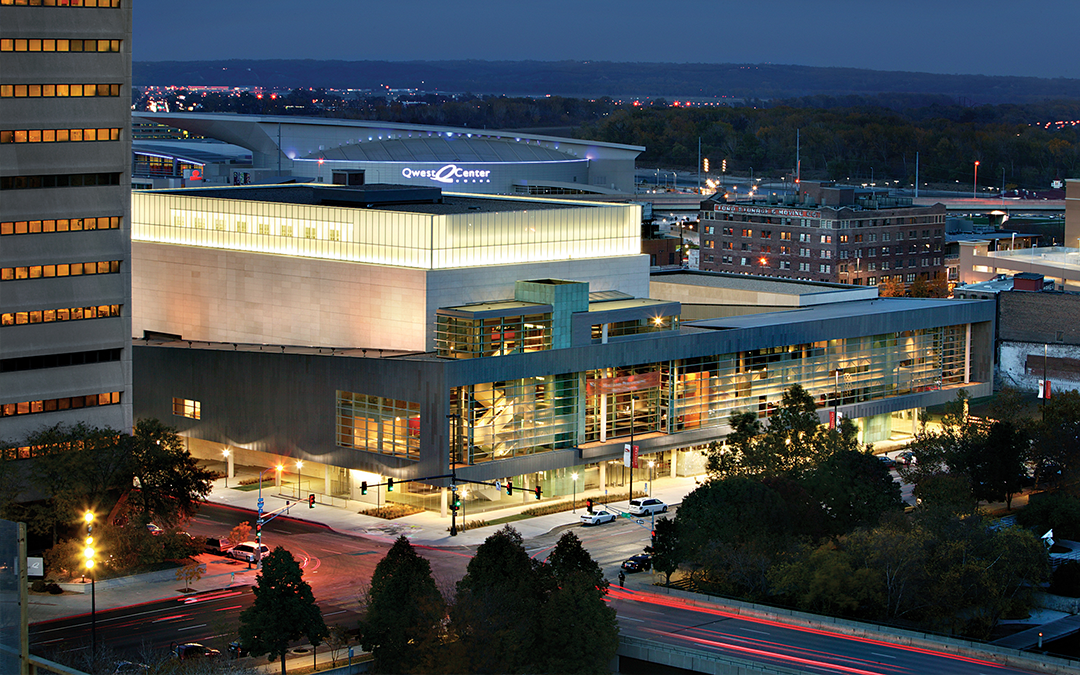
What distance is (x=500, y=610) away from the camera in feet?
207

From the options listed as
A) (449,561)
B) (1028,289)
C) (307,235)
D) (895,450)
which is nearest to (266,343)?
(307,235)

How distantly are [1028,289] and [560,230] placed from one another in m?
54.0

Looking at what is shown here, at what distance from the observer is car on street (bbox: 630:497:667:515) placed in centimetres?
9419

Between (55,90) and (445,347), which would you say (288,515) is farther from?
(55,90)

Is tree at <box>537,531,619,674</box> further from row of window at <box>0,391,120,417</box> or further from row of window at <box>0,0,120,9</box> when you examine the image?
row of window at <box>0,0,120,9</box>

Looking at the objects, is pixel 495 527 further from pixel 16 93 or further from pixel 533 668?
pixel 16 93

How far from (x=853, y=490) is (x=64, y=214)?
152 ft

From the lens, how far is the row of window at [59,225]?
8600 centimetres

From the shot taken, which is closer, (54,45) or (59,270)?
(54,45)

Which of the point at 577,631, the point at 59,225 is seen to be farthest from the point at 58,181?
the point at 577,631

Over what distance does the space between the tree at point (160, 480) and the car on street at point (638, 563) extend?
23.5m

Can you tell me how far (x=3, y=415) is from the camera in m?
86.1

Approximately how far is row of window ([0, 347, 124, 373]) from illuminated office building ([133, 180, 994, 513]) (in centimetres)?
1189

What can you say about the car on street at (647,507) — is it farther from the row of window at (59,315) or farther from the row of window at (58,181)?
the row of window at (58,181)
